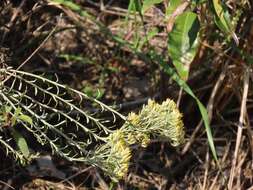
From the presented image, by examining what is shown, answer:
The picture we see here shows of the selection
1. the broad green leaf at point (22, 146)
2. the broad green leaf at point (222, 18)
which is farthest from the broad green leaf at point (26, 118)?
the broad green leaf at point (222, 18)

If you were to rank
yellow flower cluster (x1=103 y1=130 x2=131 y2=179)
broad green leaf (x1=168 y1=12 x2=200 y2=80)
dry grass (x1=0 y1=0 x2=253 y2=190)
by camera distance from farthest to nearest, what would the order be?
→ dry grass (x1=0 y1=0 x2=253 y2=190) < broad green leaf (x1=168 y1=12 x2=200 y2=80) < yellow flower cluster (x1=103 y1=130 x2=131 y2=179)

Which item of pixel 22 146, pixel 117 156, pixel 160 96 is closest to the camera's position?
pixel 117 156

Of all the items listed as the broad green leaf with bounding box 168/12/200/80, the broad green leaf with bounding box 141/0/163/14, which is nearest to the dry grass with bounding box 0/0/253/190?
the broad green leaf with bounding box 168/12/200/80

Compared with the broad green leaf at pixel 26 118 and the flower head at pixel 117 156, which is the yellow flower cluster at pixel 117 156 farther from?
the broad green leaf at pixel 26 118

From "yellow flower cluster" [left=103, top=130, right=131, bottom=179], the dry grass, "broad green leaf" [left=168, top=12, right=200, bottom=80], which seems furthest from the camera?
the dry grass

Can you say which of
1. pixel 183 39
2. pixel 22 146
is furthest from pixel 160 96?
pixel 22 146

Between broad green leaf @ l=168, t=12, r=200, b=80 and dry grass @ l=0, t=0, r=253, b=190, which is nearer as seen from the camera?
broad green leaf @ l=168, t=12, r=200, b=80

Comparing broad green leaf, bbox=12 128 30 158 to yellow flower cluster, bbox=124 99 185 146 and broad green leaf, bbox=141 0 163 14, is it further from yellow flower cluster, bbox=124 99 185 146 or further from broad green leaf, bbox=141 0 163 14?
broad green leaf, bbox=141 0 163 14

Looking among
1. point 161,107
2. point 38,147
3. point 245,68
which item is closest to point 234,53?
point 245,68

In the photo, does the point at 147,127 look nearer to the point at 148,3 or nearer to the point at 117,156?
the point at 117,156
